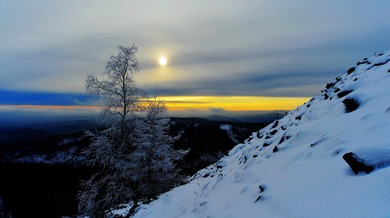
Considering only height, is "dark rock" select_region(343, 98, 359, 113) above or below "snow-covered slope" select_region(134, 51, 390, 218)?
above

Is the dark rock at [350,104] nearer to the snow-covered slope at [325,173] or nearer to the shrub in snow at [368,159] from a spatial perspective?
the snow-covered slope at [325,173]

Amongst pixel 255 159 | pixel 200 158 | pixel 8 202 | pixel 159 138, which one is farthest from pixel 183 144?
pixel 255 159

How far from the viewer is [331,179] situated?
3572 mm

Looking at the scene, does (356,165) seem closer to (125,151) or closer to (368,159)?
(368,159)

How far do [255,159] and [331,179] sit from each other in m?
3.51

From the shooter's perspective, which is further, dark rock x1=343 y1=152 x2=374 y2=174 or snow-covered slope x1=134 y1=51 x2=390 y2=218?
dark rock x1=343 y1=152 x2=374 y2=174

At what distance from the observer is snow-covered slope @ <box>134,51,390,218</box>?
9.73 feet

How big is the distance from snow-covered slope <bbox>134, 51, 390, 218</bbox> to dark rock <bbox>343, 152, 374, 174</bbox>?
6 centimetres

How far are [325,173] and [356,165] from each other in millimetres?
569

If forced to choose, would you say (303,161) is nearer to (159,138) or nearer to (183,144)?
(159,138)

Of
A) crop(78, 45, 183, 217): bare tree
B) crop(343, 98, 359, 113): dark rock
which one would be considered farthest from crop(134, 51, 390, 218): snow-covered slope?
crop(78, 45, 183, 217): bare tree

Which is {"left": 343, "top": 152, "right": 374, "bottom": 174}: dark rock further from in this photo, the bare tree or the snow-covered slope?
the bare tree

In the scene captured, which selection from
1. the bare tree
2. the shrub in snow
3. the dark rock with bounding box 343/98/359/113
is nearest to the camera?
the shrub in snow

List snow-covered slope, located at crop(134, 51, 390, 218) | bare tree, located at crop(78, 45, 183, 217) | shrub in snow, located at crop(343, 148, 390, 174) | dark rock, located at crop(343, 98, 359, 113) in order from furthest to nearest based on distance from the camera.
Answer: bare tree, located at crop(78, 45, 183, 217) → dark rock, located at crop(343, 98, 359, 113) → shrub in snow, located at crop(343, 148, 390, 174) → snow-covered slope, located at crop(134, 51, 390, 218)
